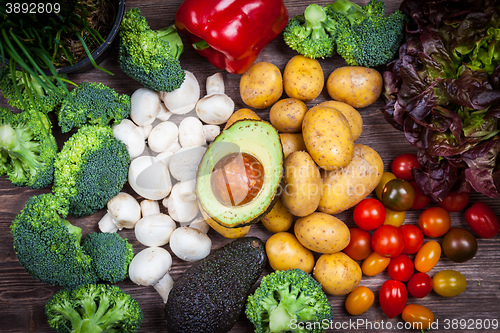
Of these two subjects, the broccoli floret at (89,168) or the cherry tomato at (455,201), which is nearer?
the broccoli floret at (89,168)

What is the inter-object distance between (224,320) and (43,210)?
972 millimetres

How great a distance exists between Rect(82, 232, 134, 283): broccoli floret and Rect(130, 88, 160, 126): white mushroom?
597mm

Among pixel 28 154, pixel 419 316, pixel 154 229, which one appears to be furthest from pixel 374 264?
pixel 28 154

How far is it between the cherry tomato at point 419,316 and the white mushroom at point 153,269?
121 centimetres

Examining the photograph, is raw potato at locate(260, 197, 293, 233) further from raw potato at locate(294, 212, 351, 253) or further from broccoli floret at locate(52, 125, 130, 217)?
broccoli floret at locate(52, 125, 130, 217)

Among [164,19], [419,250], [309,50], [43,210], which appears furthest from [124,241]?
[419,250]

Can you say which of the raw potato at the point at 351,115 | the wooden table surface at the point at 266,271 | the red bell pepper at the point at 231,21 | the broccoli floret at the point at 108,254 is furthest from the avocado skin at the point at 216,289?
the red bell pepper at the point at 231,21

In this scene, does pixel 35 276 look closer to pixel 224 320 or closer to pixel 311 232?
pixel 224 320

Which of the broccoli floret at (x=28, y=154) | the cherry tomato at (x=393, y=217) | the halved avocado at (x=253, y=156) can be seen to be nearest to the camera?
the halved avocado at (x=253, y=156)

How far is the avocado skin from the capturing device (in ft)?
5.86

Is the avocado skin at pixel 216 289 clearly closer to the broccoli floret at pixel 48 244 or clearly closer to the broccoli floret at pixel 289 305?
the broccoli floret at pixel 289 305

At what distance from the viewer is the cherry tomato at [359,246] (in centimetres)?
196

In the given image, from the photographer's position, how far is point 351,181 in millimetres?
1864

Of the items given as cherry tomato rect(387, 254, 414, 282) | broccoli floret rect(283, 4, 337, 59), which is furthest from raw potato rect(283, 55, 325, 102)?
cherry tomato rect(387, 254, 414, 282)
